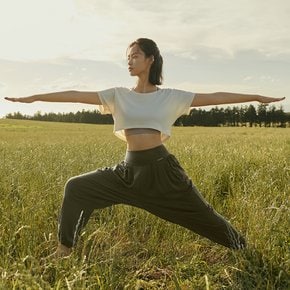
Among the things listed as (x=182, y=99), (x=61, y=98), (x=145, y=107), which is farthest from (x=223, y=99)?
(x=61, y=98)

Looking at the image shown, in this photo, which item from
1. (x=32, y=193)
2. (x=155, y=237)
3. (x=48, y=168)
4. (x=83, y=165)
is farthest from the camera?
(x=83, y=165)

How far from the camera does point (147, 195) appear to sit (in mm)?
3287

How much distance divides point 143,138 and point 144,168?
9.2 inches

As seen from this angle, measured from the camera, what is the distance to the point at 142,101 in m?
3.31

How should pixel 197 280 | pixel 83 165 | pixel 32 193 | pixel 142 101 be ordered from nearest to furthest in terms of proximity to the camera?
pixel 197 280 < pixel 142 101 < pixel 32 193 < pixel 83 165

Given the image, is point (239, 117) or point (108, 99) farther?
point (239, 117)

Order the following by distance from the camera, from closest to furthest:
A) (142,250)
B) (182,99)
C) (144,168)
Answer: (144,168)
(182,99)
(142,250)

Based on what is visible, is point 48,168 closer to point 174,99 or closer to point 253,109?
point 174,99

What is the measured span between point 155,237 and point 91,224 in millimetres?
602

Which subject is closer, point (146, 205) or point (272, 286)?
point (272, 286)

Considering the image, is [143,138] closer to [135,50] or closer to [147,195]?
[147,195]

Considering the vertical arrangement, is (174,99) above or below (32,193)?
above

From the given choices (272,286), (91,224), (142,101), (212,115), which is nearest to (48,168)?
(91,224)

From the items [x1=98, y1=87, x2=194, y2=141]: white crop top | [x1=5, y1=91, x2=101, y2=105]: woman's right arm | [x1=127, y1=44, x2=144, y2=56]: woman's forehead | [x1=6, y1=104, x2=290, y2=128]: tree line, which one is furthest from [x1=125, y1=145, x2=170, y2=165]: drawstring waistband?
[x1=6, y1=104, x2=290, y2=128]: tree line
